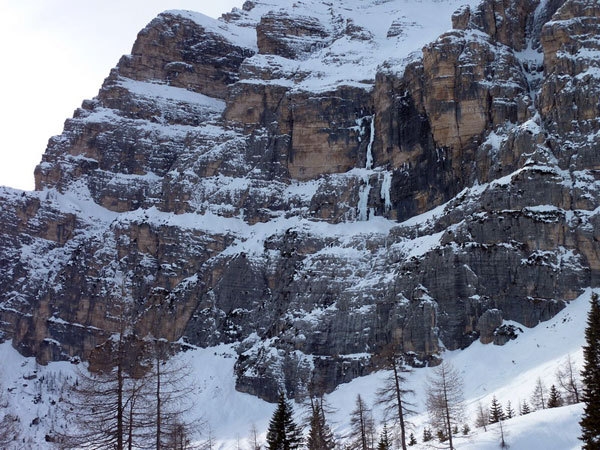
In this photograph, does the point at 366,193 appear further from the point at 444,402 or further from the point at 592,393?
the point at 592,393

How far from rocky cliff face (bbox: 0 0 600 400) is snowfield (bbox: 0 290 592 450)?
9.21 feet

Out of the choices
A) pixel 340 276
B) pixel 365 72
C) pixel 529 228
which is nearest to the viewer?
pixel 529 228

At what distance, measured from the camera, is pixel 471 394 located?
67562 millimetres

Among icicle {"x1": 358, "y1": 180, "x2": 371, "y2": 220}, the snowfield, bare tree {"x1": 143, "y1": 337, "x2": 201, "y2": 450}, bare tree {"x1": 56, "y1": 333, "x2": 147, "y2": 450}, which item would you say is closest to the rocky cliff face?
icicle {"x1": 358, "y1": 180, "x2": 371, "y2": 220}

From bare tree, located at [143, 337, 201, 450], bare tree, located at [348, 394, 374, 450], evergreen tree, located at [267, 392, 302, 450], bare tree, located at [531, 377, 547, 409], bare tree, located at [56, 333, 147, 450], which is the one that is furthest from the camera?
bare tree, located at [531, 377, 547, 409]

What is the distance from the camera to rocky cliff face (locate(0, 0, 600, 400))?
8081 centimetres

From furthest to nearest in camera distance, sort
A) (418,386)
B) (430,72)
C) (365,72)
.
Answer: (365,72)
(430,72)
(418,386)

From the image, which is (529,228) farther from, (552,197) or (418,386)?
(418,386)

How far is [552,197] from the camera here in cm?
7975

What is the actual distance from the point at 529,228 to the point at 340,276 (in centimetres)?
2695

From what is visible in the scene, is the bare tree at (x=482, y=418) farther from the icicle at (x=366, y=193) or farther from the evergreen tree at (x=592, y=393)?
the icicle at (x=366, y=193)

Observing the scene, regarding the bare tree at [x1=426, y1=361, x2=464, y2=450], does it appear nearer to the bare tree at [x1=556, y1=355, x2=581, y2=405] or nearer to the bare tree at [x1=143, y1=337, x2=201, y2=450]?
the bare tree at [x1=556, y1=355, x2=581, y2=405]

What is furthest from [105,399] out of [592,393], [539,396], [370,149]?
[370,149]

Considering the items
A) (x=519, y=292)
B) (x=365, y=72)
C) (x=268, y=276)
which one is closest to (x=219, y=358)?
(x=268, y=276)
